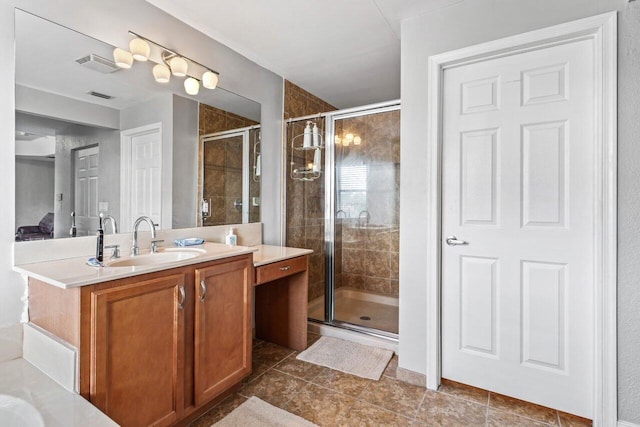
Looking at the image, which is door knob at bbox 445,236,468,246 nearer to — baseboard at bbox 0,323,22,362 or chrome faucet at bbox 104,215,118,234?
chrome faucet at bbox 104,215,118,234

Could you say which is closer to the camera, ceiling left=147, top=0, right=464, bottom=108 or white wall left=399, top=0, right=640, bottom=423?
white wall left=399, top=0, right=640, bottom=423

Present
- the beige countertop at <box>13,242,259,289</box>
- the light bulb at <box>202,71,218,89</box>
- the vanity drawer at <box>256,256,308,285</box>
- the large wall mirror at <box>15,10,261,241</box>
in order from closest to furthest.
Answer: the beige countertop at <box>13,242,259,289</box> < the large wall mirror at <box>15,10,261,241</box> < the vanity drawer at <box>256,256,308,285</box> < the light bulb at <box>202,71,218,89</box>

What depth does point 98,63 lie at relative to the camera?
5.82ft

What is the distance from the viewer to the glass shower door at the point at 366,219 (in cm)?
296

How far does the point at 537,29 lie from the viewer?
5.74 ft

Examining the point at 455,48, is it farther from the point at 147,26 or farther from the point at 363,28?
the point at 147,26

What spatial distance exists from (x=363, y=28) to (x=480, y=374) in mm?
2446

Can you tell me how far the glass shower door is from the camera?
9.70 feet

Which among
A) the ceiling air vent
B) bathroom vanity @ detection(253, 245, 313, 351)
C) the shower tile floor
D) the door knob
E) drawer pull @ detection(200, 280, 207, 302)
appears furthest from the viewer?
the shower tile floor

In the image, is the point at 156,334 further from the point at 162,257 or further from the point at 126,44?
the point at 126,44

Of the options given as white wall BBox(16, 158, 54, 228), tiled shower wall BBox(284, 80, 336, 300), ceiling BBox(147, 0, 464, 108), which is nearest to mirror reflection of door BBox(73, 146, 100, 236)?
white wall BBox(16, 158, 54, 228)

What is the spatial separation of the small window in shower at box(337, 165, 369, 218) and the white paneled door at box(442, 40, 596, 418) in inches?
43.4

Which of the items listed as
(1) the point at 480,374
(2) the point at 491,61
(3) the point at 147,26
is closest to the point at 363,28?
(2) the point at 491,61

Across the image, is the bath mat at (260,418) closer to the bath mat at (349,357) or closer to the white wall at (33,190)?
the bath mat at (349,357)
